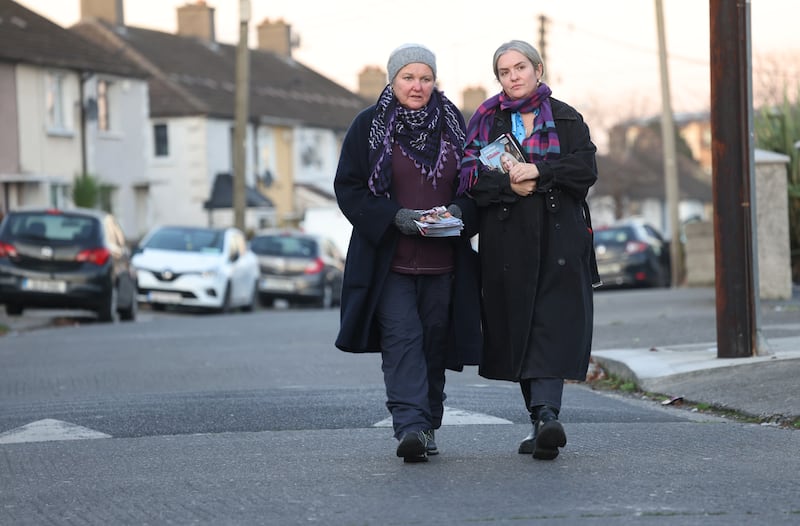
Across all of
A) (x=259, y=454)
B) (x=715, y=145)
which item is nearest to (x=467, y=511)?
(x=259, y=454)

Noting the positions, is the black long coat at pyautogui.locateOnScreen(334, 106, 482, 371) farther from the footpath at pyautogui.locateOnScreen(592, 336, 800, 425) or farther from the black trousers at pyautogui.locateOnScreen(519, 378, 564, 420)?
the footpath at pyautogui.locateOnScreen(592, 336, 800, 425)

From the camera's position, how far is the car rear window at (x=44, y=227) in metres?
21.3

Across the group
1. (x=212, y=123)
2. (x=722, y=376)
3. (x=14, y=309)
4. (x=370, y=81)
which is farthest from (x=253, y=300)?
(x=370, y=81)

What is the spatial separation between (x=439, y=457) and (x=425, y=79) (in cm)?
172

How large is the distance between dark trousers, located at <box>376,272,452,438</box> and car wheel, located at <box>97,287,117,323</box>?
1542 cm

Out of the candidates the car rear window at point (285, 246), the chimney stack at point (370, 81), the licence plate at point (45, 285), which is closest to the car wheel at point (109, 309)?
the licence plate at point (45, 285)

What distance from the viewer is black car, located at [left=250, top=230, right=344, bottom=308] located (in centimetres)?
3044

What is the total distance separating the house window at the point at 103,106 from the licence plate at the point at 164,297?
18878 millimetres

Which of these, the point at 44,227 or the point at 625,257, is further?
the point at 625,257

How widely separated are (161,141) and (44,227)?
1342 inches

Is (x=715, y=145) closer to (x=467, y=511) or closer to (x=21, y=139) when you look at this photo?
(x=467, y=511)

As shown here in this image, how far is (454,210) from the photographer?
22.3ft

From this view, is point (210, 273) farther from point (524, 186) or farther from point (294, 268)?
point (524, 186)

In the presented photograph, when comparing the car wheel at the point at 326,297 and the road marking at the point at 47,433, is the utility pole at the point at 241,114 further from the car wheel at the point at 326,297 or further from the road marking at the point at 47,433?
the road marking at the point at 47,433
